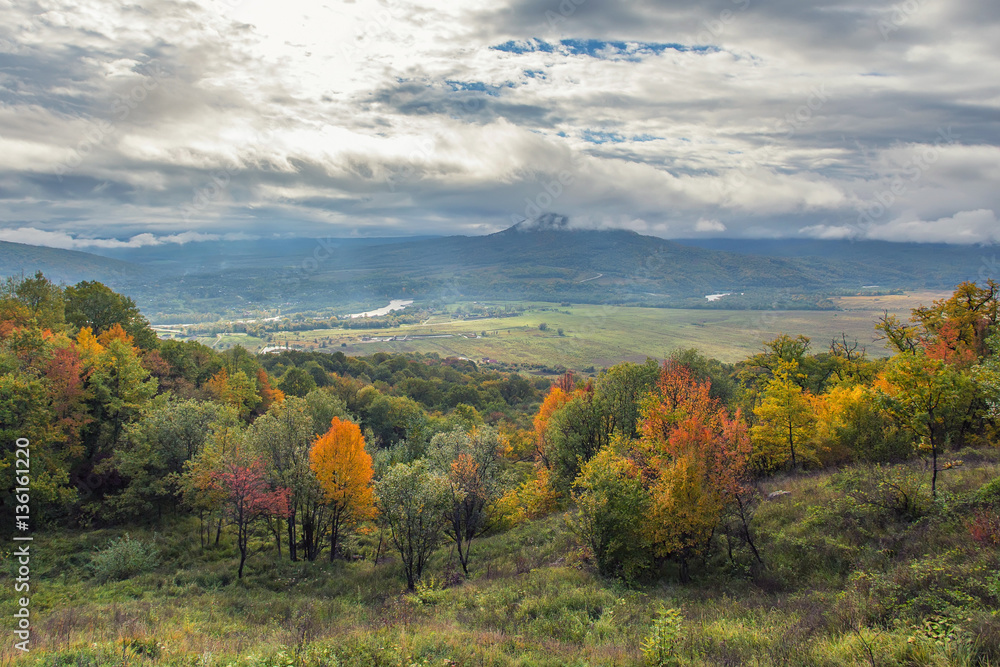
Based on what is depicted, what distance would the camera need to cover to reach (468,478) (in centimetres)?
2988

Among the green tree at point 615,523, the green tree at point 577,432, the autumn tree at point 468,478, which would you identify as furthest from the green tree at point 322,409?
the green tree at point 615,523

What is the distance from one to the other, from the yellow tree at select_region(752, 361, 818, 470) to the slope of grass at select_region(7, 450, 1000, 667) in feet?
9.42

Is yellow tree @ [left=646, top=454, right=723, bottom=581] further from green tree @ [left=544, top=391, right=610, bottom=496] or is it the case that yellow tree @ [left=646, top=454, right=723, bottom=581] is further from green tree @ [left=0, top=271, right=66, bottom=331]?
green tree @ [left=0, top=271, right=66, bottom=331]

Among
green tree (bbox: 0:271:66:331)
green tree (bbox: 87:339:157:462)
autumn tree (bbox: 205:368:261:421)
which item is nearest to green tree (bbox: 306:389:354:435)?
autumn tree (bbox: 205:368:261:421)

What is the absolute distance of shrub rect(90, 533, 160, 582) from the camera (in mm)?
24047

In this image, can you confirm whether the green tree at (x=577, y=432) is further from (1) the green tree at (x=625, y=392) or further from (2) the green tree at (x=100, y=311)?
(2) the green tree at (x=100, y=311)

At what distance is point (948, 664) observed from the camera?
8820 millimetres

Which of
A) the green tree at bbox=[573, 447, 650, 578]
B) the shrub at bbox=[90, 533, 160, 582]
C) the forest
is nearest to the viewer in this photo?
the forest

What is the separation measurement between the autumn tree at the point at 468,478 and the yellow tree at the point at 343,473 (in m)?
5.17

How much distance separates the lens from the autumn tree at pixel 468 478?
28.8 meters

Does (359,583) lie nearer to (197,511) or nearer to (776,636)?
(197,511)

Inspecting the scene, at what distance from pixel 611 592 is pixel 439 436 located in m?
19.3

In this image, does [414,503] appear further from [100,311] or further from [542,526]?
[100,311]

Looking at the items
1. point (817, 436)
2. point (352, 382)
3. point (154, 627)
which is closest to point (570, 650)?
point (154, 627)
